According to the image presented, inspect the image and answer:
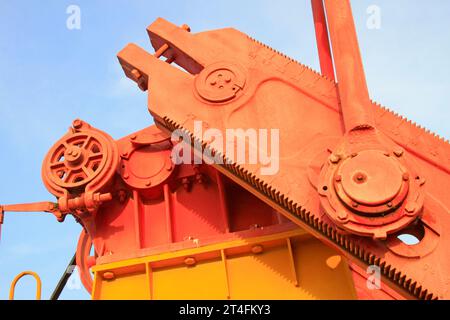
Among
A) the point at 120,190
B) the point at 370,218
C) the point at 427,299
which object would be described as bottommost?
the point at 427,299

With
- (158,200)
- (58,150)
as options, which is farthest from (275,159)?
(58,150)

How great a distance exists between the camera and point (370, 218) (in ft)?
15.9

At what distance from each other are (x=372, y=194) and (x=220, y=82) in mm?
2263

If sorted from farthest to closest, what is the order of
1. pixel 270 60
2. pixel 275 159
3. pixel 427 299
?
pixel 270 60, pixel 275 159, pixel 427 299

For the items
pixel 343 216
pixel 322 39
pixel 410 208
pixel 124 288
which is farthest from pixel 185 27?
pixel 410 208

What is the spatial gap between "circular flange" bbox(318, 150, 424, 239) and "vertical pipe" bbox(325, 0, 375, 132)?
49 cm

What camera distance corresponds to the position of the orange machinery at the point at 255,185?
16.1 ft

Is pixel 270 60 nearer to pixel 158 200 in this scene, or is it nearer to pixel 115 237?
pixel 158 200

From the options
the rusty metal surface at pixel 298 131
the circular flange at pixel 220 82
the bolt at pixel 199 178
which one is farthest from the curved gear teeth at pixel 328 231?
the bolt at pixel 199 178

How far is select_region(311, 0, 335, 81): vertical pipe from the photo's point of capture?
7.43 meters

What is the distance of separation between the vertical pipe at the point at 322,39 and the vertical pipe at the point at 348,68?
1.26 meters

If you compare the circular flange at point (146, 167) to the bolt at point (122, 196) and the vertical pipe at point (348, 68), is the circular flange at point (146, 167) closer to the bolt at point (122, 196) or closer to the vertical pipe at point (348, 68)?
the bolt at point (122, 196)

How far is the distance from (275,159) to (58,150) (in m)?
3.07

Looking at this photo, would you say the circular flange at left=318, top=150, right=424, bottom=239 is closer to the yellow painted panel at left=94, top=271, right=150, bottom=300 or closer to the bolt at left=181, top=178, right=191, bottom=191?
the bolt at left=181, top=178, right=191, bottom=191
